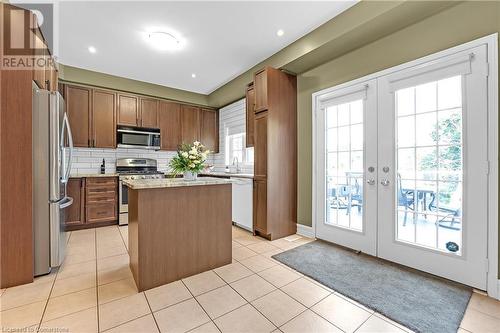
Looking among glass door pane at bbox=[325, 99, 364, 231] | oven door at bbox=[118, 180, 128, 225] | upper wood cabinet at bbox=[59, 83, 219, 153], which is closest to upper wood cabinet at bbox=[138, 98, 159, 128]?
upper wood cabinet at bbox=[59, 83, 219, 153]

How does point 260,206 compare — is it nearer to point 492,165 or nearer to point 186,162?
point 186,162

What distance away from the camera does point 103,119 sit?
4.32 meters

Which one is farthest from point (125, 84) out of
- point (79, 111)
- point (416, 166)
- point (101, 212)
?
point (416, 166)

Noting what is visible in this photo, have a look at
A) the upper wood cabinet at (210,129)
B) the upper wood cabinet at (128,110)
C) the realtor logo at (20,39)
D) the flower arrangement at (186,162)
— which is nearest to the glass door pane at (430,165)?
the flower arrangement at (186,162)

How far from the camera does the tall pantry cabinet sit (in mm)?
3338

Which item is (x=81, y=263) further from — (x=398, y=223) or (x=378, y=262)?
(x=398, y=223)

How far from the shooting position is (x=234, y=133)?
5.16 metres

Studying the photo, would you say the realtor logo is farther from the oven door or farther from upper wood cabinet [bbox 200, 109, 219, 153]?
upper wood cabinet [bbox 200, 109, 219, 153]

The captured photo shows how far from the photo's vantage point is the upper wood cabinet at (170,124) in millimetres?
5004

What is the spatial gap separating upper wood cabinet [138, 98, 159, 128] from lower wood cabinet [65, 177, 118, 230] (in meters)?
A: 1.34

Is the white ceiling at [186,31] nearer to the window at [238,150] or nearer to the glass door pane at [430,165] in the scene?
the glass door pane at [430,165]

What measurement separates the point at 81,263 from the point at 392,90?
402 cm

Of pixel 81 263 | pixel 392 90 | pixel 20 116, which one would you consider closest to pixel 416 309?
pixel 392 90

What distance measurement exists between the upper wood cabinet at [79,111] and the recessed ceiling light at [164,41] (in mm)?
1955
